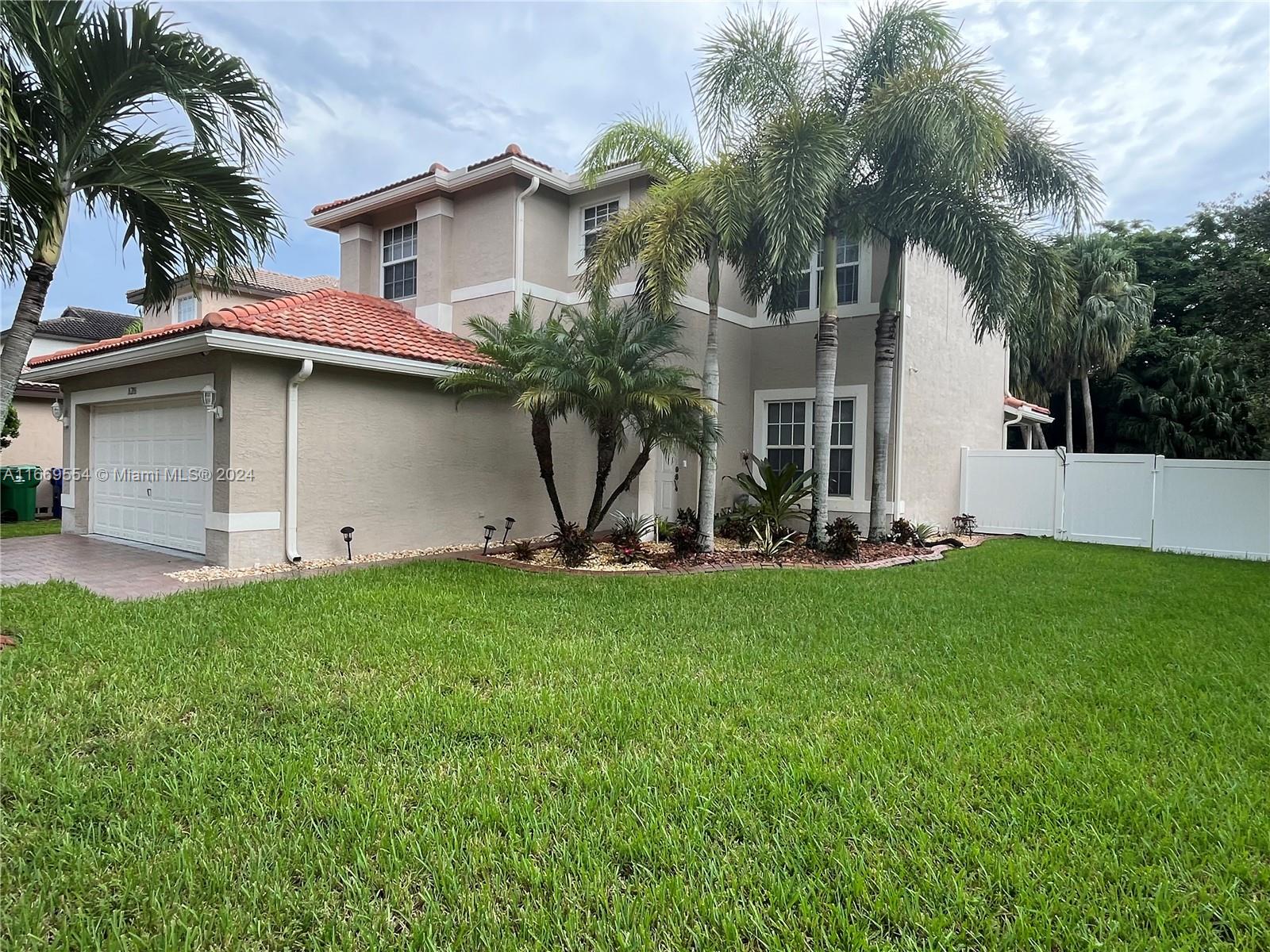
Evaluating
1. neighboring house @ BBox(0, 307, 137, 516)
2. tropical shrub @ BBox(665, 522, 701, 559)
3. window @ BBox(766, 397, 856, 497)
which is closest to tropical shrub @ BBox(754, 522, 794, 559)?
tropical shrub @ BBox(665, 522, 701, 559)

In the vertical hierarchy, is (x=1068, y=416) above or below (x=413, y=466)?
above

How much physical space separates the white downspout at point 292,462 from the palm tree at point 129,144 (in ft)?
8.42

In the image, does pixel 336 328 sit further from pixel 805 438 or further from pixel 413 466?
pixel 805 438

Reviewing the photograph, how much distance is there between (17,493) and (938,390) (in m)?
21.5

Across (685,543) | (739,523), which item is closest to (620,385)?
(685,543)

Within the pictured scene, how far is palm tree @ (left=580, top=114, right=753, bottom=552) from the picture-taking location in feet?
33.4

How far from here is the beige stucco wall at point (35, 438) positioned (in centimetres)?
1955

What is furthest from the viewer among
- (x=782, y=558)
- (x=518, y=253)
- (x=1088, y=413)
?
(x=1088, y=413)

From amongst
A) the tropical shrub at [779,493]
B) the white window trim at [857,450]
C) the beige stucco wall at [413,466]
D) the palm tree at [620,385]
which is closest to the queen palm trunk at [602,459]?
the palm tree at [620,385]

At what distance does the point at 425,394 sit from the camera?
12.0m

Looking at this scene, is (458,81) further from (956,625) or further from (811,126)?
(956,625)

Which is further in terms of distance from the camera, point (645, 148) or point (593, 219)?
point (593, 219)

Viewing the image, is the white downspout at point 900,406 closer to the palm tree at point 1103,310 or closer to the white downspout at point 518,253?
the white downspout at point 518,253

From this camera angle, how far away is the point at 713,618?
→ 7.46m
